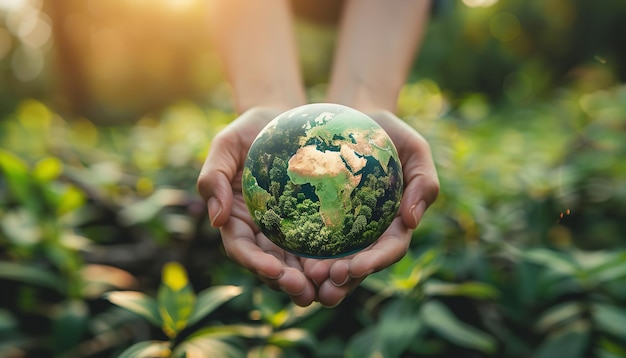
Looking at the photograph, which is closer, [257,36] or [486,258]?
[257,36]

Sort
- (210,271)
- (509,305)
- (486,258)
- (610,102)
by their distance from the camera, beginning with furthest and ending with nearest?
1. (610,102)
2. (210,271)
3. (486,258)
4. (509,305)

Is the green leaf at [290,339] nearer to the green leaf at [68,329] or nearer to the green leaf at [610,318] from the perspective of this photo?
the green leaf at [68,329]

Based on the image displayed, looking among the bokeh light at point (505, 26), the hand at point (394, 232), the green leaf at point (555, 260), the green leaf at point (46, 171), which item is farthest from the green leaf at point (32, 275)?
the bokeh light at point (505, 26)

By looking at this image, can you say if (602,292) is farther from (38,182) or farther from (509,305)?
(38,182)

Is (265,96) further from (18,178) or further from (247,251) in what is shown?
(18,178)

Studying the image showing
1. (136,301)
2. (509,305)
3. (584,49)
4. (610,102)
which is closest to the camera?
(136,301)

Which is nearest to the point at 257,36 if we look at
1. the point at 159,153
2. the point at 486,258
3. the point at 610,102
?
the point at 486,258

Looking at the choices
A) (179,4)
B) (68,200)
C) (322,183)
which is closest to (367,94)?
(322,183)
